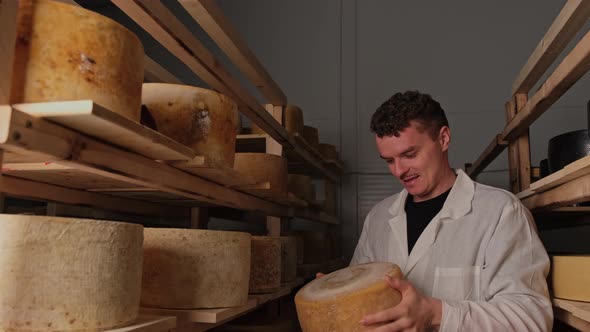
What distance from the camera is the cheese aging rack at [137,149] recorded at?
91 centimetres

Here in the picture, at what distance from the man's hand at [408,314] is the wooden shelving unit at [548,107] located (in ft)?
1.39

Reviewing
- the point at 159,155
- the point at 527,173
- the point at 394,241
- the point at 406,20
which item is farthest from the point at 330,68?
the point at 159,155

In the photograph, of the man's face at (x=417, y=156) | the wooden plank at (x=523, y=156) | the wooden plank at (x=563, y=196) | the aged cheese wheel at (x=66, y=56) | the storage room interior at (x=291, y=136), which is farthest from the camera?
the wooden plank at (x=523, y=156)

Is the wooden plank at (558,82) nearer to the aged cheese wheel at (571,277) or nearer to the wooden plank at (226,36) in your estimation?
the aged cheese wheel at (571,277)

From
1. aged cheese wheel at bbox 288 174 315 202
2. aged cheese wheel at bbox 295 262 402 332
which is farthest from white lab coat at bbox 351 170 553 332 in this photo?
aged cheese wheel at bbox 288 174 315 202

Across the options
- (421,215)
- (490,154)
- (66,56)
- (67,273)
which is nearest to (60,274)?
(67,273)

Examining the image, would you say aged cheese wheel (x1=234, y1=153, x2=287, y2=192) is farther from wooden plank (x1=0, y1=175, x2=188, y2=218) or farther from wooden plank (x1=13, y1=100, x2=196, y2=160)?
wooden plank (x1=13, y1=100, x2=196, y2=160)

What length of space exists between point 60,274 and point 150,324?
0.88ft

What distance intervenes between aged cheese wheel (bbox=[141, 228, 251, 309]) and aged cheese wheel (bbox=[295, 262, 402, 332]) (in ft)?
0.91

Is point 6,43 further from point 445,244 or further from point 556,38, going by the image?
point 556,38

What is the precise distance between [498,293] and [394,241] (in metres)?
0.50

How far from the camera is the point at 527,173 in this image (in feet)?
8.25

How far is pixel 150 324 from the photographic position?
122 cm

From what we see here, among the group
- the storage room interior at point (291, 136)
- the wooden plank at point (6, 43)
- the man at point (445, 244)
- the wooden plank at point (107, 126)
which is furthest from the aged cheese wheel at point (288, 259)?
the wooden plank at point (6, 43)
